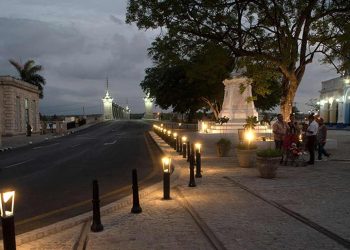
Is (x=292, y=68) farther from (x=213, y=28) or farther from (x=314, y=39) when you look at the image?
(x=213, y=28)

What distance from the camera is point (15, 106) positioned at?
167ft

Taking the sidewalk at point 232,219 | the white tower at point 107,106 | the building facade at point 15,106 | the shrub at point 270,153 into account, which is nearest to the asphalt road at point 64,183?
the sidewalk at point 232,219

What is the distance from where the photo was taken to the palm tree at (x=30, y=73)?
65812 millimetres

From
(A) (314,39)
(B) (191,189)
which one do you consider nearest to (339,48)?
(A) (314,39)

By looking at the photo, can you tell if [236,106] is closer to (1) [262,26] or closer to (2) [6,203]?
(1) [262,26]

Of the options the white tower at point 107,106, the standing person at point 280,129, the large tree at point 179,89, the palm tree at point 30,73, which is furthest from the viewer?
the white tower at point 107,106

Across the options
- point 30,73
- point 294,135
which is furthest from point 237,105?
point 30,73

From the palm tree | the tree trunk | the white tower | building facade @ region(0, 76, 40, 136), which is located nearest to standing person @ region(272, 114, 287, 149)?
the tree trunk

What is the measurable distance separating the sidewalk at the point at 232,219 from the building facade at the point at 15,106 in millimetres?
41420

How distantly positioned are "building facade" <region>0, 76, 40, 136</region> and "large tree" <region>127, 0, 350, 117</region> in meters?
33.4

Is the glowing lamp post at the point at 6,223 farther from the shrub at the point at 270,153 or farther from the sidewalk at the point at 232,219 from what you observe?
the shrub at the point at 270,153

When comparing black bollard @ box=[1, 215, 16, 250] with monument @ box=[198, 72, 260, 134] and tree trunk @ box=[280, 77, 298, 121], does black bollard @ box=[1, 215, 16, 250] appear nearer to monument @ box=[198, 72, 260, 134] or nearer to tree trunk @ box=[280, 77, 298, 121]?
tree trunk @ box=[280, 77, 298, 121]

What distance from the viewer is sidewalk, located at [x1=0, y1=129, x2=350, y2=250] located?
20.2 ft

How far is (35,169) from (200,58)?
1072cm
